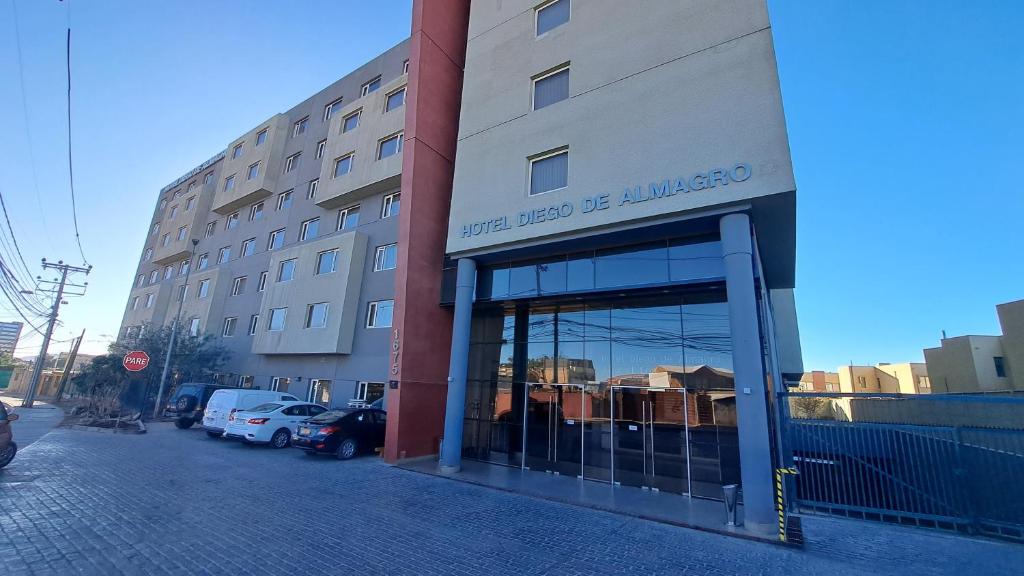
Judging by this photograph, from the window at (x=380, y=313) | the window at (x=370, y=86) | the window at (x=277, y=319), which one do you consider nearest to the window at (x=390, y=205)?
the window at (x=380, y=313)

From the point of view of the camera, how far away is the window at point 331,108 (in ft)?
81.1

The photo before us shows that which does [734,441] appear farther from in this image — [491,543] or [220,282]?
[220,282]

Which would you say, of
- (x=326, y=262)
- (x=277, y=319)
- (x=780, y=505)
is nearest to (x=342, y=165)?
(x=326, y=262)

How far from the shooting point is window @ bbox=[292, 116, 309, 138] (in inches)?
1044

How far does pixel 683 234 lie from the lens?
10383 millimetres

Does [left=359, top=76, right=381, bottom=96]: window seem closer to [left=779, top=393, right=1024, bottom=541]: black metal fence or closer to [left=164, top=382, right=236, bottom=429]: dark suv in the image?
[left=164, top=382, right=236, bottom=429]: dark suv

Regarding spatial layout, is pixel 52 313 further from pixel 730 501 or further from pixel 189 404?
pixel 730 501

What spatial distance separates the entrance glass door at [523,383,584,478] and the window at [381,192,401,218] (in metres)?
10.6

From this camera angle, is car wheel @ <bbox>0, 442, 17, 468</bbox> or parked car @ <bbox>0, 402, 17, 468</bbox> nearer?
parked car @ <bbox>0, 402, 17, 468</bbox>

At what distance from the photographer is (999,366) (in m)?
28.2

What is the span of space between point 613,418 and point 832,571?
5.97 meters

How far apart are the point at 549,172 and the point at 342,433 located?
33.1 feet

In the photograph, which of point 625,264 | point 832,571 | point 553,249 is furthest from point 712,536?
point 553,249

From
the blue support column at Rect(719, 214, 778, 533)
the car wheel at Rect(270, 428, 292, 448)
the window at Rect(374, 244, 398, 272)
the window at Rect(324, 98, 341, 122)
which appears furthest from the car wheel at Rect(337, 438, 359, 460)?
the window at Rect(324, 98, 341, 122)
